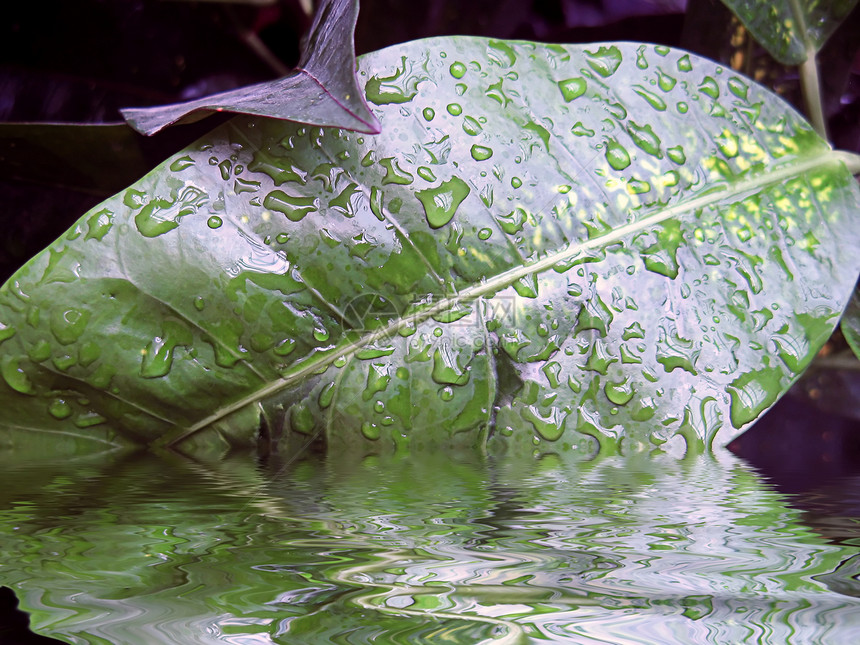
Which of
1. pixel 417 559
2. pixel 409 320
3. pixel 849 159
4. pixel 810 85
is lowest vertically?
pixel 417 559

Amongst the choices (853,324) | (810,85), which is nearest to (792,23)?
(810,85)

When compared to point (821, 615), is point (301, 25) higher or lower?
higher

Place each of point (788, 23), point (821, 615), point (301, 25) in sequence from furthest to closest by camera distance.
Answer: point (301, 25) → point (788, 23) → point (821, 615)

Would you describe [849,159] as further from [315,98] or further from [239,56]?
[239,56]

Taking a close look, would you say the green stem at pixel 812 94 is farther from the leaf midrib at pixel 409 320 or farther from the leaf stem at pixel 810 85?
the leaf midrib at pixel 409 320

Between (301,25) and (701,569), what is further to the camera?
(301,25)

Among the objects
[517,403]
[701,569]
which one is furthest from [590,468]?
[701,569]

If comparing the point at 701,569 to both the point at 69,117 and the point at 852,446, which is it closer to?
the point at 852,446
